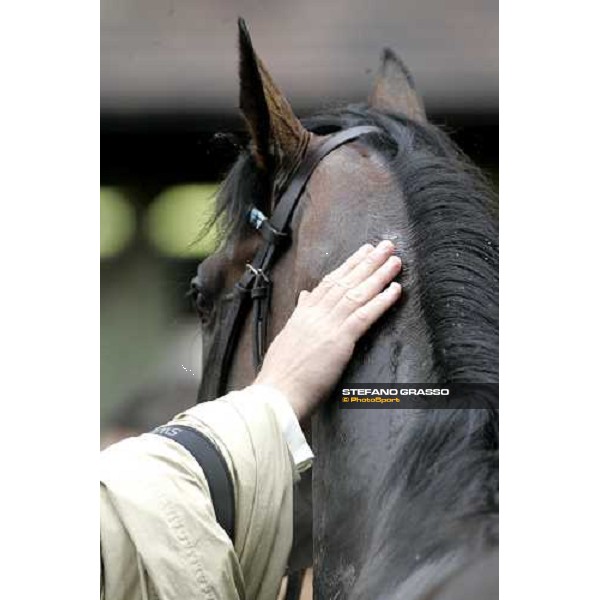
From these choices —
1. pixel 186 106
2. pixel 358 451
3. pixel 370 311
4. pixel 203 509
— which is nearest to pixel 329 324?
pixel 370 311

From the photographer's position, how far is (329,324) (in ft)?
4.79

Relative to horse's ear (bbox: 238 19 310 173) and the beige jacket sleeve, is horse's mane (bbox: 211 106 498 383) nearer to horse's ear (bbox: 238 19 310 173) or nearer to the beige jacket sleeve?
horse's ear (bbox: 238 19 310 173)

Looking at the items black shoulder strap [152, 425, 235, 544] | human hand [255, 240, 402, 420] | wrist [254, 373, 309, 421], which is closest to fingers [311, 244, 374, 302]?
human hand [255, 240, 402, 420]

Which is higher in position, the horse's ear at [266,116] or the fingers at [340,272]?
the horse's ear at [266,116]

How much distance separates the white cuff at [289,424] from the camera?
4.78ft

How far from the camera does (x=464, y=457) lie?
4.57ft

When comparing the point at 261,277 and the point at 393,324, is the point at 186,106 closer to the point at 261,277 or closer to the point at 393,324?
the point at 261,277

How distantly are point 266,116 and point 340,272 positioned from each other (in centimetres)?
27

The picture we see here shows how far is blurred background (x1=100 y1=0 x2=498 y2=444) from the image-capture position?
1562 mm
